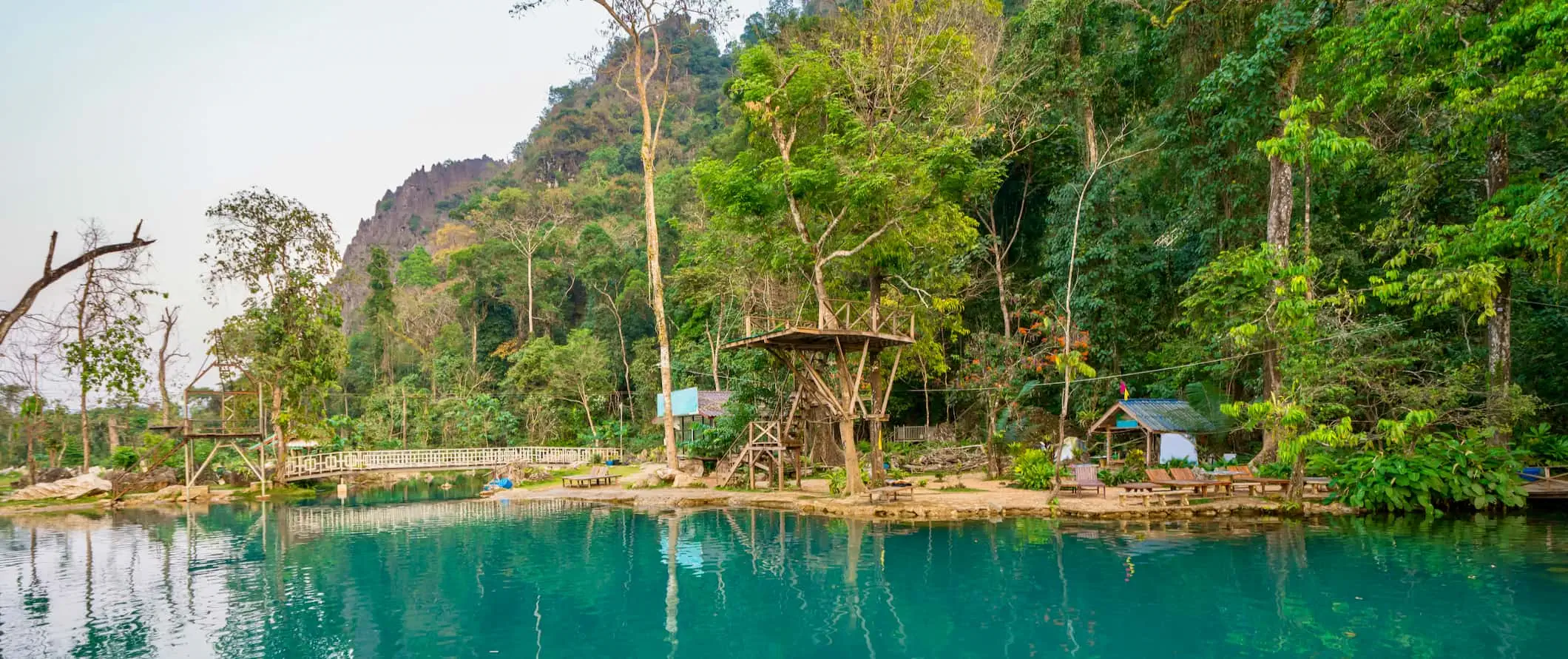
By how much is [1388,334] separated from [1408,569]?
826 centimetres

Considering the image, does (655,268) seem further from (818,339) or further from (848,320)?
(848,320)

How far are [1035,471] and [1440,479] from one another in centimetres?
767

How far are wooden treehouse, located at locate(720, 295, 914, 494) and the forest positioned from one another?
993mm

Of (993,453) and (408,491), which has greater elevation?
(993,453)

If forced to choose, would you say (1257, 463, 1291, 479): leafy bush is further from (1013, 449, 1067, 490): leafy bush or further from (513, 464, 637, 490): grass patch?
(513, 464, 637, 490): grass patch

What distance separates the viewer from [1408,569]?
35.5 ft

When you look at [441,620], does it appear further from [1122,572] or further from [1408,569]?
[1408,569]

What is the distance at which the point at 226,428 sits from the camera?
28.3m

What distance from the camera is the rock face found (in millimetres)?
100000

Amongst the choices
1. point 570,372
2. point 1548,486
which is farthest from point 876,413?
point 570,372

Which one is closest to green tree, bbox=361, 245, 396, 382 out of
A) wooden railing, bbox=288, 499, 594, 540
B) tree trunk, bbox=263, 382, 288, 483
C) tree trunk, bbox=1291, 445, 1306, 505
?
tree trunk, bbox=263, 382, 288, 483

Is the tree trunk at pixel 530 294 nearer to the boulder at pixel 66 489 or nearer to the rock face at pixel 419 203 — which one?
the boulder at pixel 66 489

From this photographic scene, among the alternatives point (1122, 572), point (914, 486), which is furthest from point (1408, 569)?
point (914, 486)

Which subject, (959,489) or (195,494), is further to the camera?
(195,494)
